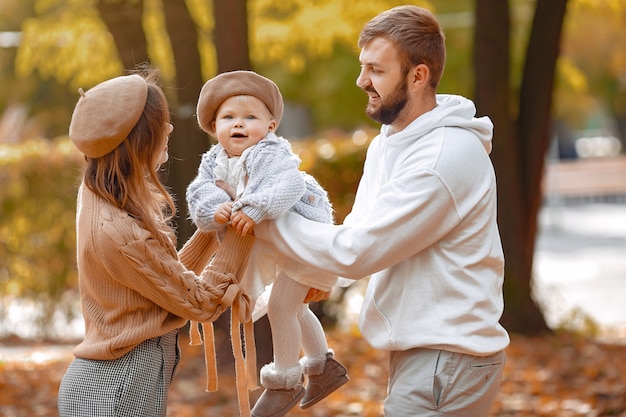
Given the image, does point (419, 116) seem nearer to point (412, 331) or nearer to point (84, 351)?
point (412, 331)

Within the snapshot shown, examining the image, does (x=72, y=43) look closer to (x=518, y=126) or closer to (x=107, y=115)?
(x=518, y=126)

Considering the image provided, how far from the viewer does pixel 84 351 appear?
311 centimetres

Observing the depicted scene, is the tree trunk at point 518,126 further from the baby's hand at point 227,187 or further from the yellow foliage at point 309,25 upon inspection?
the baby's hand at point 227,187

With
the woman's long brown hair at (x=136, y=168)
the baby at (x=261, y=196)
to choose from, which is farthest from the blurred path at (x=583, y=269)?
the woman's long brown hair at (x=136, y=168)

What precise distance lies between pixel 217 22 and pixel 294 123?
2410cm

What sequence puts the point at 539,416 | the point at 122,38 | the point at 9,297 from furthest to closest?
the point at 9,297 → the point at 122,38 → the point at 539,416

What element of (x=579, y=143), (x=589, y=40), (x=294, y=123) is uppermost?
(x=589, y=40)

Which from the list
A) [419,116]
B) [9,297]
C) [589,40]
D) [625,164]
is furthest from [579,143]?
[419,116]

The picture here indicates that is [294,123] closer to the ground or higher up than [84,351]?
closer to the ground

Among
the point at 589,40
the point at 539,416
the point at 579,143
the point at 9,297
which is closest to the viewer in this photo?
the point at 539,416

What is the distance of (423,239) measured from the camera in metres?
3.12

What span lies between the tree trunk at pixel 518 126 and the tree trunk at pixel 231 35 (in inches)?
109

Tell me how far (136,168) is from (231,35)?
380 cm

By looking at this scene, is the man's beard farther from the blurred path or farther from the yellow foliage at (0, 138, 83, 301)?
the yellow foliage at (0, 138, 83, 301)
